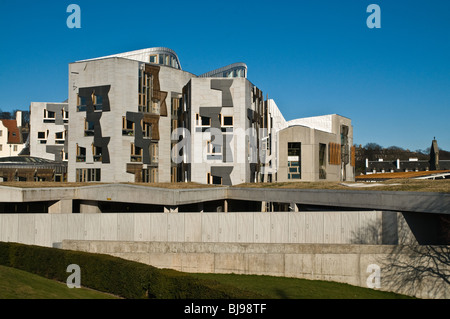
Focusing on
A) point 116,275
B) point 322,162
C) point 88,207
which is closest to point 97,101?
point 88,207

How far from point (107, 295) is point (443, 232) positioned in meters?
16.7

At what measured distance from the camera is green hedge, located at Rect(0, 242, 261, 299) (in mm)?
12977

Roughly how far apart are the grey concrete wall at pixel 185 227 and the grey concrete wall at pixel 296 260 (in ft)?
8.51

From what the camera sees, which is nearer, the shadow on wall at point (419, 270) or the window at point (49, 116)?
the shadow on wall at point (419, 270)

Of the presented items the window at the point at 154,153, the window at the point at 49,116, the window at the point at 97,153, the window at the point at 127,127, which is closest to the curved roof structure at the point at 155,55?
the window at the point at 154,153

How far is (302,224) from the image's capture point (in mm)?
23234

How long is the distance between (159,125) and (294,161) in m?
18.2

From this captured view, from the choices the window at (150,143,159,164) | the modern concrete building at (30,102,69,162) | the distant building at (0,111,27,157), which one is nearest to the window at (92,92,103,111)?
the window at (150,143,159,164)

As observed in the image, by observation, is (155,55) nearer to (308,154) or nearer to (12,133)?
(308,154)

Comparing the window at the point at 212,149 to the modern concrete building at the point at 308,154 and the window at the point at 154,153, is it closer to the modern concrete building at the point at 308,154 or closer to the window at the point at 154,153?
the window at the point at 154,153

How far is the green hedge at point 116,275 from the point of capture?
13.0m

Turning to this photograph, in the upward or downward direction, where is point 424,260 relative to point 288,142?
downward
